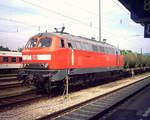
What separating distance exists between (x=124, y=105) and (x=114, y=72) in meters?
10.3

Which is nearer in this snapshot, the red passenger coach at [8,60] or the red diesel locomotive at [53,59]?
the red diesel locomotive at [53,59]

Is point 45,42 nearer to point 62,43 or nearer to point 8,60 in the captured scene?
point 62,43

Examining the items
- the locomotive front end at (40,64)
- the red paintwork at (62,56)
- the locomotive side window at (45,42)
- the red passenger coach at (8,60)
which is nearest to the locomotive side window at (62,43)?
the red paintwork at (62,56)

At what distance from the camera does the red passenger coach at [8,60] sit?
26.4 metres

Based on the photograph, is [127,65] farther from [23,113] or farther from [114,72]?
[23,113]

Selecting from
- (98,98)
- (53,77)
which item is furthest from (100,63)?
(53,77)

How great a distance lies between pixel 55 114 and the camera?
6941 millimetres

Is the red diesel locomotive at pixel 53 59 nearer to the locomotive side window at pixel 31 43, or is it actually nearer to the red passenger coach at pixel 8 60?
the locomotive side window at pixel 31 43

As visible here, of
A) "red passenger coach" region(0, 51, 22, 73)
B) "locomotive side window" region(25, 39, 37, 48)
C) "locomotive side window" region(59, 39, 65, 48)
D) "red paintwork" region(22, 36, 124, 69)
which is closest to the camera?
"red paintwork" region(22, 36, 124, 69)

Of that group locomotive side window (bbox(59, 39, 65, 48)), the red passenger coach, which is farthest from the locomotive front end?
the red passenger coach

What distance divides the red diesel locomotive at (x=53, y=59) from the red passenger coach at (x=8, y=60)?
16.9 meters

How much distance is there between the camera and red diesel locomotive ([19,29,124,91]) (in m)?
9.94

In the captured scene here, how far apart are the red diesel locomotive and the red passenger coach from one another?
666 inches

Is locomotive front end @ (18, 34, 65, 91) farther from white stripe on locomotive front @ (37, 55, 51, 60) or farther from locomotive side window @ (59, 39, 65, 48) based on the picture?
locomotive side window @ (59, 39, 65, 48)
